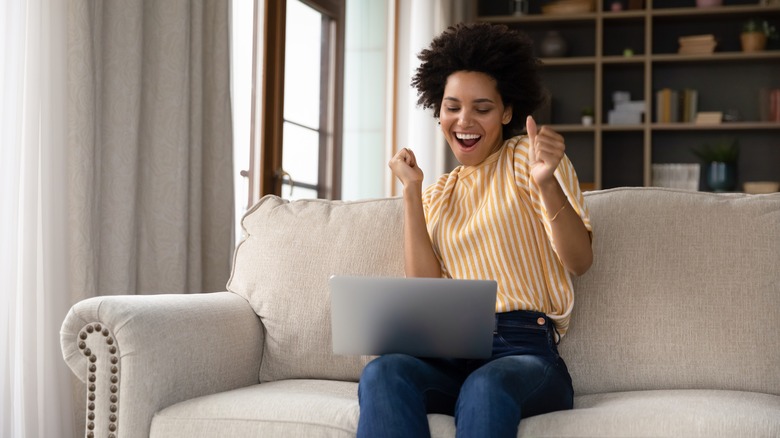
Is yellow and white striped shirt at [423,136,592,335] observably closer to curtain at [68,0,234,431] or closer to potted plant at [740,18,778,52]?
curtain at [68,0,234,431]

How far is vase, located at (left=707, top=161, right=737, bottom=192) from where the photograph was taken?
17.7 feet

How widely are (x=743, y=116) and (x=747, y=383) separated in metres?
4.01

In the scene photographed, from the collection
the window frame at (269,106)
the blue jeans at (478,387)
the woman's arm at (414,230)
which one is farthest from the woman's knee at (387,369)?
the window frame at (269,106)

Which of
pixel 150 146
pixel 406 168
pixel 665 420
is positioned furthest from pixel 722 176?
pixel 665 420

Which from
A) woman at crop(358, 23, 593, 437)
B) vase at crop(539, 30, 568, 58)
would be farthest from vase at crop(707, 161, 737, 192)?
woman at crop(358, 23, 593, 437)

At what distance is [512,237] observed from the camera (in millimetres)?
2029

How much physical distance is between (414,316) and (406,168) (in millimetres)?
535

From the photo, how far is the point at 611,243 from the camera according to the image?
219cm

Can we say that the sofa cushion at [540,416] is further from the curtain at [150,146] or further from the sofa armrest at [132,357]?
the curtain at [150,146]

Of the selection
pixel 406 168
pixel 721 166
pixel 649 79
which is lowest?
pixel 406 168

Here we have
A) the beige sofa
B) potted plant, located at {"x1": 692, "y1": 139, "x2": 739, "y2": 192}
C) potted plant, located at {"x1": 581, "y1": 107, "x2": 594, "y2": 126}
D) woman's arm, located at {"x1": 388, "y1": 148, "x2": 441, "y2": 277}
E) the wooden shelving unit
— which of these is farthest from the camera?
potted plant, located at {"x1": 581, "y1": 107, "x2": 594, "y2": 126}

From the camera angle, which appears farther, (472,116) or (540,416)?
(472,116)

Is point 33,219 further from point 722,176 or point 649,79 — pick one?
point 722,176

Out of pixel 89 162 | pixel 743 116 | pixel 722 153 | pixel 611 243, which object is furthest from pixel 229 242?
pixel 743 116
